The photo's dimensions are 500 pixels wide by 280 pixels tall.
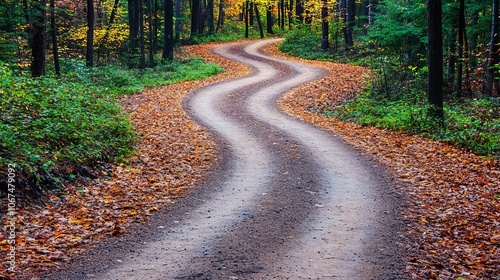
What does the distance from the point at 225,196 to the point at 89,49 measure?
2078 cm

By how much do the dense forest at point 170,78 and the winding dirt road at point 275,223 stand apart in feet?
9.88

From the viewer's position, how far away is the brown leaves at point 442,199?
22.9 ft

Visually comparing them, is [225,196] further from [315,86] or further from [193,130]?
[315,86]

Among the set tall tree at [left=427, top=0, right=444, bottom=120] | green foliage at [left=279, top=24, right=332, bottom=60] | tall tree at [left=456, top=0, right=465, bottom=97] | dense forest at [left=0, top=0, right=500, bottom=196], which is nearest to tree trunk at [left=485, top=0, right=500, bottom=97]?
dense forest at [left=0, top=0, right=500, bottom=196]

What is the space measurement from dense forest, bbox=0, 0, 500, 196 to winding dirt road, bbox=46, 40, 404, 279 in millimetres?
3010

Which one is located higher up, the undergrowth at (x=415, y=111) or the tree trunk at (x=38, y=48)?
the tree trunk at (x=38, y=48)

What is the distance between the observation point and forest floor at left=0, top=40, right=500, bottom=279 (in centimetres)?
695

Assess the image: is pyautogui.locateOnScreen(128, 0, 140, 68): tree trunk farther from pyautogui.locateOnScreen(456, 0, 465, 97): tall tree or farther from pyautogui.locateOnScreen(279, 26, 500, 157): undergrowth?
pyautogui.locateOnScreen(456, 0, 465, 97): tall tree

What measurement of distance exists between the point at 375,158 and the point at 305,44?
3025 cm

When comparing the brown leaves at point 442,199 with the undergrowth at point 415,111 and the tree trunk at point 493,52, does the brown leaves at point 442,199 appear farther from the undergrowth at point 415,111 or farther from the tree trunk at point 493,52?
the tree trunk at point 493,52

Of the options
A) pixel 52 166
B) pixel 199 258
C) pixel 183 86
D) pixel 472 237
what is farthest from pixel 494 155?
pixel 183 86

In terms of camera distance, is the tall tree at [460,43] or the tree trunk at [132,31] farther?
the tree trunk at [132,31]

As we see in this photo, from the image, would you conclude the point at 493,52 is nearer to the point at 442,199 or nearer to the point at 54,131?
the point at 442,199

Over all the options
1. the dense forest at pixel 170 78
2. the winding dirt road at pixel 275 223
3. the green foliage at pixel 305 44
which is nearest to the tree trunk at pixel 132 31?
the dense forest at pixel 170 78
